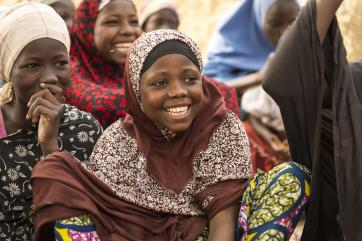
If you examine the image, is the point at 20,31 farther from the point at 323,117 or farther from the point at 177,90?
the point at 323,117

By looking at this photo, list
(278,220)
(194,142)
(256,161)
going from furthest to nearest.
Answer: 1. (256,161)
2. (194,142)
3. (278,220)

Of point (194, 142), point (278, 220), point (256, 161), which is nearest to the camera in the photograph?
point (278, 220)

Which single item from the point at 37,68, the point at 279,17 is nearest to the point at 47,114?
the point at 37,68

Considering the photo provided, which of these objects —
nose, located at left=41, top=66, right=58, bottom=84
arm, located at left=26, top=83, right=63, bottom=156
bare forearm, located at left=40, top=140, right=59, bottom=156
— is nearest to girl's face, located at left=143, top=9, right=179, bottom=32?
nose, located at left=41, top=66, right=58, bottom=84

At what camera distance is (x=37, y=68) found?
180 inches

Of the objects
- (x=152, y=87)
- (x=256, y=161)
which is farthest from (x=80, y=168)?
(x=256, y=161)

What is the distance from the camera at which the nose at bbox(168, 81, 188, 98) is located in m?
4.30

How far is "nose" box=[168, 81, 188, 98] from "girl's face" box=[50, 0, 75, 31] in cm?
266

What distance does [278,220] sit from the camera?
4164 mm

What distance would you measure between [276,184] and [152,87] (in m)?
0.81

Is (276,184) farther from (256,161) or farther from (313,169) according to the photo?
(256,161)

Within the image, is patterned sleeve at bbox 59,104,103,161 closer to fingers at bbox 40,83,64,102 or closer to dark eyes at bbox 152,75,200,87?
fingers at bbox 40,83,64,102

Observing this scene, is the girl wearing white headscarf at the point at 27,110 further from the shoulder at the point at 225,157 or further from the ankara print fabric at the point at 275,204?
the ankara print fabric at the point at 275,204

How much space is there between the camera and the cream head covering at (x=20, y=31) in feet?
15.2
